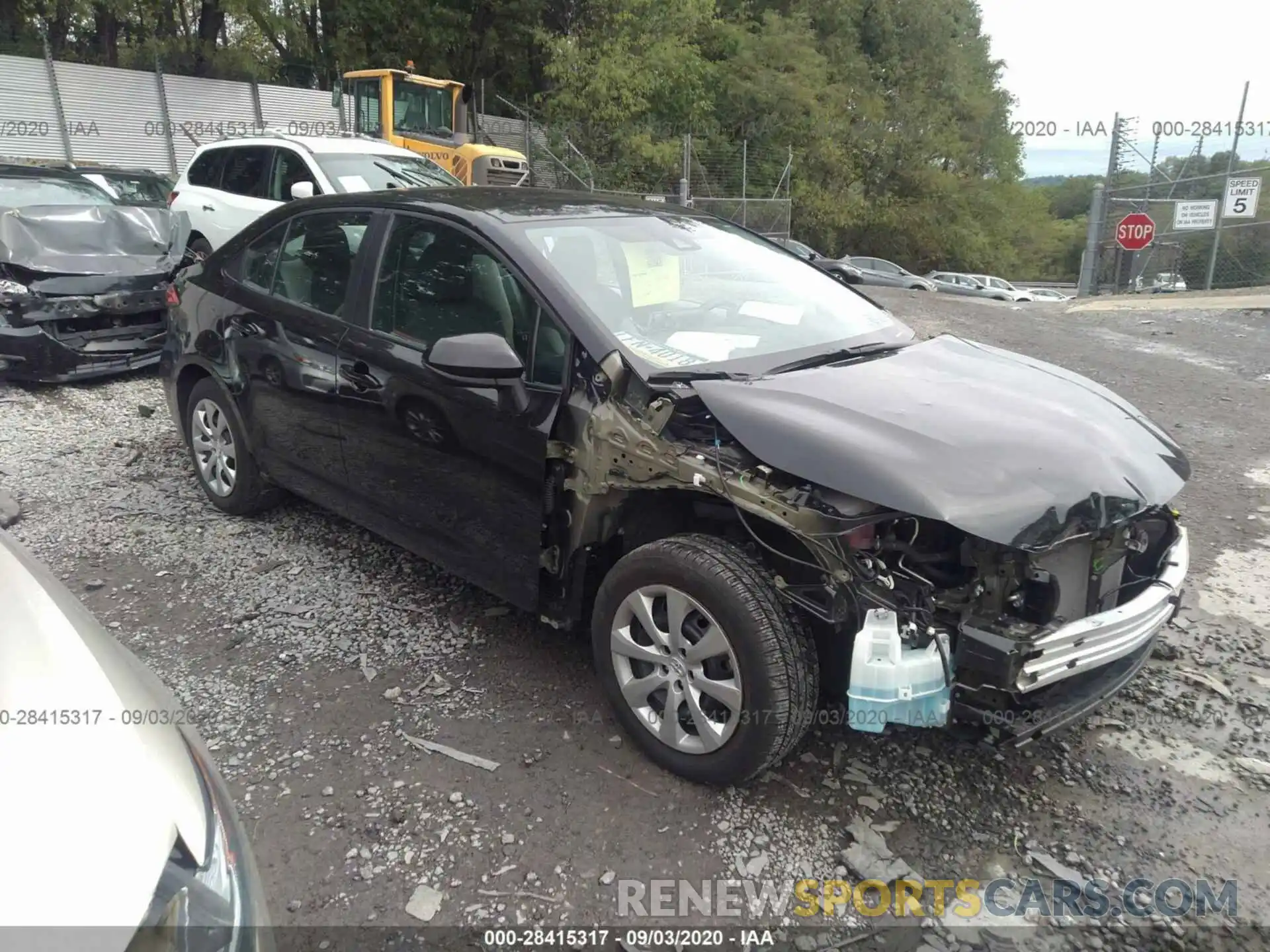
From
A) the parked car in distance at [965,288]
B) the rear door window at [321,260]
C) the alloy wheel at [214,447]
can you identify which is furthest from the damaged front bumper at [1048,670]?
the parked car in distance at [965,288]

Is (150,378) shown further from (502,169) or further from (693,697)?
(502,169)

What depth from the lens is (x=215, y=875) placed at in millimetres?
1414

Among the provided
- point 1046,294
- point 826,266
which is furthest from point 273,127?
point 1046,294

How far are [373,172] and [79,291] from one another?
129 inches

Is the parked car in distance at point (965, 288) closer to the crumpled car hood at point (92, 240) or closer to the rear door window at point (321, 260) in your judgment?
the crumpled car hood at point (92, 240)

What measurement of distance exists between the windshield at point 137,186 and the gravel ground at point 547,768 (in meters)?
6.19

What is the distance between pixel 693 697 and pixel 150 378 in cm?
651

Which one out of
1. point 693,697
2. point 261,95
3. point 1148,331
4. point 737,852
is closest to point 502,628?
point 693,697

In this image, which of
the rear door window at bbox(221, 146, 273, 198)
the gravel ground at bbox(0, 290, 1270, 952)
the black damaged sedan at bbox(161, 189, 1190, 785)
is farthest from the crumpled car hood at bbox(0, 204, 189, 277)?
the black damaged sedan at bbox(161, 189, 1190, 785)

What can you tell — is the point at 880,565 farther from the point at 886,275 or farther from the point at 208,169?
the point at 886,275

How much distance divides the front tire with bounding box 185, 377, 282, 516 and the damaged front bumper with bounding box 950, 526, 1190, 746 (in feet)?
11.4

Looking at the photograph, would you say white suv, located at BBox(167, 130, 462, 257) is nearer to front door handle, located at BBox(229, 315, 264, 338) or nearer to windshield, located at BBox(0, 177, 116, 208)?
windshield, located at BBox(0, 177, 116, 208)

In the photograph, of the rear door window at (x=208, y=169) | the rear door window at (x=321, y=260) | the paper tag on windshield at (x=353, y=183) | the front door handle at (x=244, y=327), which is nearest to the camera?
the rear door window at (x=321, y=260)

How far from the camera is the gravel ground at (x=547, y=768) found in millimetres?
2381
